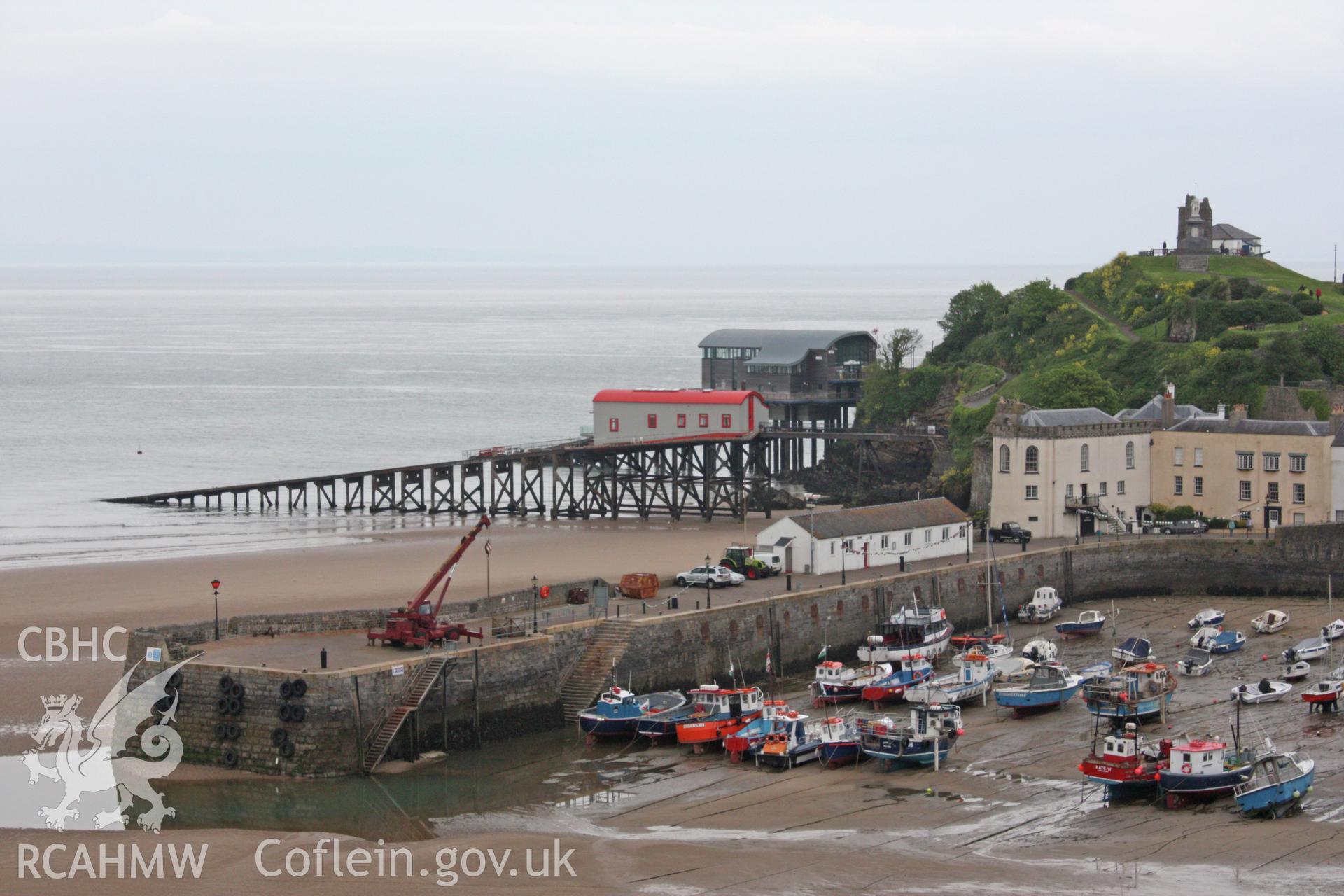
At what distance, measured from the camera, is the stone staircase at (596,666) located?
47.0m

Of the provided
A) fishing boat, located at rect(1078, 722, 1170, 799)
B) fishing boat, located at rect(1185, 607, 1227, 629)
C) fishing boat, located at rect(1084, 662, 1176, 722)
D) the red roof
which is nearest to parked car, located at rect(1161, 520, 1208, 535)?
fishing boat, located at rect(1185, 607, 1227, 629)

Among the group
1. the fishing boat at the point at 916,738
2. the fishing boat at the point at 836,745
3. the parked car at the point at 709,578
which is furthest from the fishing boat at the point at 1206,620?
the fishing boat at the point at 836,745

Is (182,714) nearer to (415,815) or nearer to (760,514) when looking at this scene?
(415,815)

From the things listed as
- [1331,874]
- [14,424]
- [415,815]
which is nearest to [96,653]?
[415,815]

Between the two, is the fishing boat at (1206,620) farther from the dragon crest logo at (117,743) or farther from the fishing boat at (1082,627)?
the dragon crest logo at (117,743)

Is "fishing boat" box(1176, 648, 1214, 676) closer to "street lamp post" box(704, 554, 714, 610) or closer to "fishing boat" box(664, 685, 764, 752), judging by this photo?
"fishing boat" box(664, 685, 764, 752)

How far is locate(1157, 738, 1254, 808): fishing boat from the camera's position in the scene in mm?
37969

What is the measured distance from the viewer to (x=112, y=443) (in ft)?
390

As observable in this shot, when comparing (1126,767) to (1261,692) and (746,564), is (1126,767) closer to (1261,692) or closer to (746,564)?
(1261,692)

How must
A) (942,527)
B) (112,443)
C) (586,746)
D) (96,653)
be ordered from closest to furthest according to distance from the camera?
(586,746), (96,653), (942,527), (112,443)

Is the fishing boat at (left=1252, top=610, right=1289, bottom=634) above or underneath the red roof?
underneath

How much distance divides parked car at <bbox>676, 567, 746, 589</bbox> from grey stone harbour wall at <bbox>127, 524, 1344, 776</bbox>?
254 centimetres

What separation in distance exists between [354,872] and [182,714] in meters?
10.2

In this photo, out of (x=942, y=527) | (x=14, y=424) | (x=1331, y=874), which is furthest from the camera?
(x=14, y=424)
